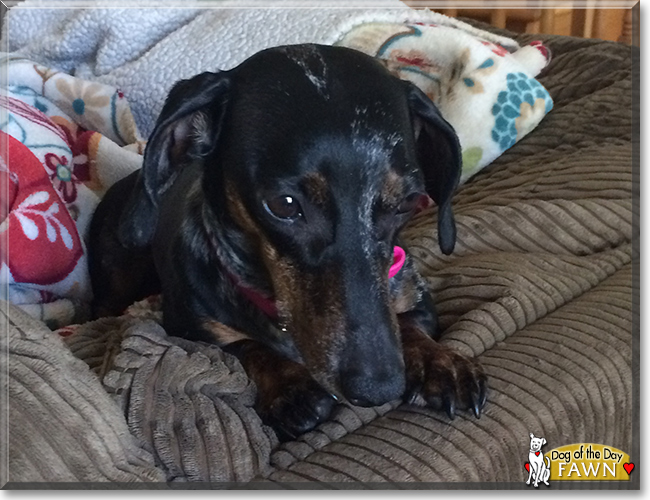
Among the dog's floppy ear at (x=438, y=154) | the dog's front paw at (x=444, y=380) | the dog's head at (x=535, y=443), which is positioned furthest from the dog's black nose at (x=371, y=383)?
the dog's floppy ear at (x=438, y=154)

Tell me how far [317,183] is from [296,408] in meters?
0.39

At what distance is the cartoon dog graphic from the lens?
111cm

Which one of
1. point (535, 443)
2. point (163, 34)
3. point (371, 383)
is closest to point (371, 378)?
point (371, 383)

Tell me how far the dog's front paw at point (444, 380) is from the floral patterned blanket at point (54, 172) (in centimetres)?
88

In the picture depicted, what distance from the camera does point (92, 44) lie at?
2.53 m

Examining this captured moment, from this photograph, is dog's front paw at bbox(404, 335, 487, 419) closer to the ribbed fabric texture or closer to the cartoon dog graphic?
the cartoon dog graphic

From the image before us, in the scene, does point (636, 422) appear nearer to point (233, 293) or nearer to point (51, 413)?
point (233, 293)

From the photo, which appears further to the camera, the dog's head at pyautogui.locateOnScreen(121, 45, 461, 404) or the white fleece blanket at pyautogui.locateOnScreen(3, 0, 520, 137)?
the white fleece blanket at pyautogui.locateOnScreen(3, 0, 520, 137)

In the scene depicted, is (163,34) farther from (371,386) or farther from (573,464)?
(573,464)

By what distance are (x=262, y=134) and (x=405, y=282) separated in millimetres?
478

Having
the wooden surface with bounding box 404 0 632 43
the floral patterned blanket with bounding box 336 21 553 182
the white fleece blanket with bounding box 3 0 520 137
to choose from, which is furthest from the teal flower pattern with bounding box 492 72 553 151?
the wooden surface with bounding box 404 0 632 43

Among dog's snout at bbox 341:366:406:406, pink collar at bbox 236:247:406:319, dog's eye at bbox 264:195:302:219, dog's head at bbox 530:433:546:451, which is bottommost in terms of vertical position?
dog's head at bbox 530:433:546:451

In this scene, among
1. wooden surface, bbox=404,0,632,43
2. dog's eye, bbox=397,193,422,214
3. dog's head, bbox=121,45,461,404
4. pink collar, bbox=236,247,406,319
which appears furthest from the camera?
wooden surface, bbox=404,0,632,43

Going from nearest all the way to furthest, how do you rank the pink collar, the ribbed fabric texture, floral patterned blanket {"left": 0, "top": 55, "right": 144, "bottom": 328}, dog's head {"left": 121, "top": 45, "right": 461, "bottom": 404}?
the ribbed fabric texture
dog's head {"left": 121, "top": 45, "right": 461, "bottom": 404}
the pink collar
floral patterned blanket {"left": 0, "top": 55, "right": 144, "bottom": 328}
